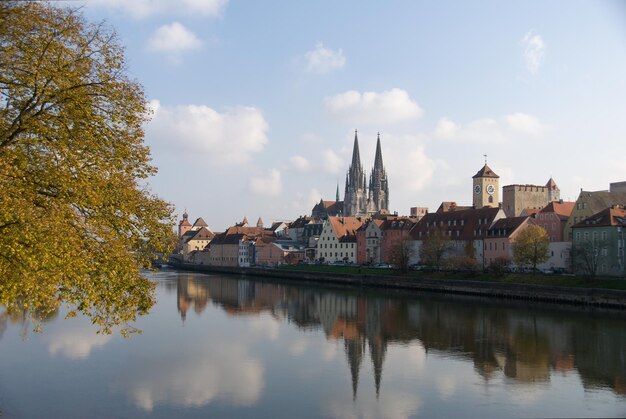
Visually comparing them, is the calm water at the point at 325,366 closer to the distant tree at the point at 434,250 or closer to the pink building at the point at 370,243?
the distant tree at the point at 434,250

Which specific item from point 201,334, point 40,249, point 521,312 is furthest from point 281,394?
point 521,312

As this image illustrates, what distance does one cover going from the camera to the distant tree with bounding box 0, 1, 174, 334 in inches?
517

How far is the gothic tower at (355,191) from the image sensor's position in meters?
177

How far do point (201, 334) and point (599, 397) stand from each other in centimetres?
2103

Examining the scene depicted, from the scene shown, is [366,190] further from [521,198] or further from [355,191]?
[521,198]

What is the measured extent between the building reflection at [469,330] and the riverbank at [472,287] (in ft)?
7.96

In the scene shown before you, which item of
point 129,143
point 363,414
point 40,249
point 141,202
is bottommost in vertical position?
point 363,414

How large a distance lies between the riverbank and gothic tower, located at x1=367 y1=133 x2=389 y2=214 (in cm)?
8432

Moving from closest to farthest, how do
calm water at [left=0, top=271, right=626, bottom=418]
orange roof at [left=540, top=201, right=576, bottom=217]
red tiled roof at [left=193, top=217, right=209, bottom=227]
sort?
1. calm water at [left=0, top=271, right=626, bottom=418]
2. orange roof at [left=540, top=201, right=576, bottom=217]
3. red tiled roof at [left=193, top=217, right=209, bottom=227]

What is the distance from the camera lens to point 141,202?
16172mm

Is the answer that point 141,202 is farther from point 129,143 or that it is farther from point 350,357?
point 350,357

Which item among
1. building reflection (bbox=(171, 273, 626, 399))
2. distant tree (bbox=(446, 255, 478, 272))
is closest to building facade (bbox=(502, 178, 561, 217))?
distant tree (bbox=(446, 255, 478, 272))

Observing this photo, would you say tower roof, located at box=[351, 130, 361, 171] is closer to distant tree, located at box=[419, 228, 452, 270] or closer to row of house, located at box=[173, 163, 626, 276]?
row of house, located at box=[173, 163, 626, 276]

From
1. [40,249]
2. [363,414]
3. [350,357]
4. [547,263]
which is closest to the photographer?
[40,249]
